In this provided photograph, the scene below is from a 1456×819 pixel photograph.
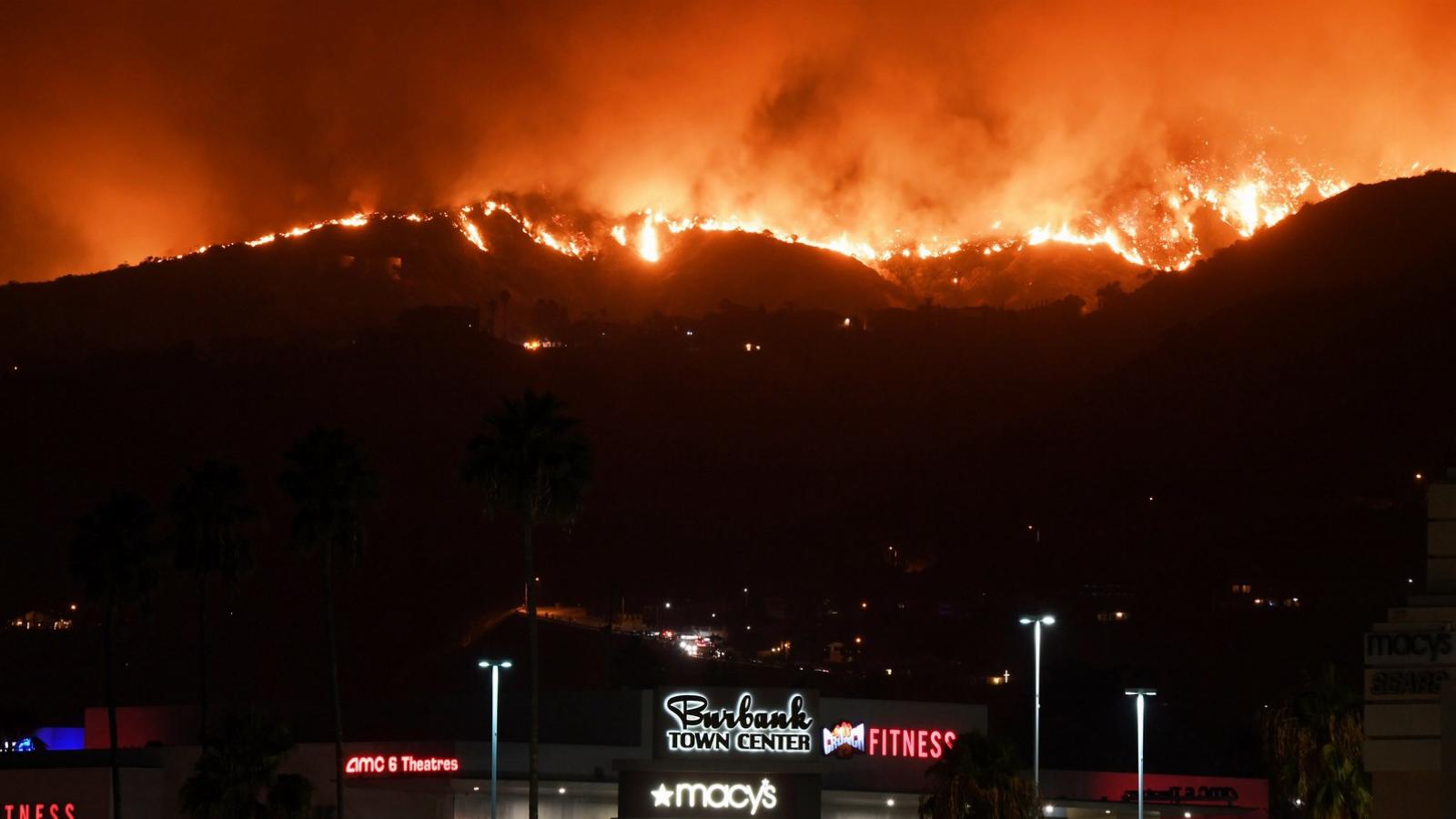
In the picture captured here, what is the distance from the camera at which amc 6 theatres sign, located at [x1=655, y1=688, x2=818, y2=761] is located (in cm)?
7125

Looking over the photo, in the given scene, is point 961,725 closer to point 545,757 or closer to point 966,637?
point 545,757

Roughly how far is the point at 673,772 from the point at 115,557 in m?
24.5

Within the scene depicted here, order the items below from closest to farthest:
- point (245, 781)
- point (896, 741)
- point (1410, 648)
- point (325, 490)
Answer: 1. point (1410, 648)
2. point (245, 781)
3. point (325, 490)
4. point (896, 741)

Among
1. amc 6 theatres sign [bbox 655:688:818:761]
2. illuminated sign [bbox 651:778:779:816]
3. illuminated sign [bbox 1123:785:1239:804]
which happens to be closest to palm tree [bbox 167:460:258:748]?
amc 6 theatres sign [bbox 655:688:818:761]

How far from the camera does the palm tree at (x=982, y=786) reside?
6022cm

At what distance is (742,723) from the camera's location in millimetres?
71250

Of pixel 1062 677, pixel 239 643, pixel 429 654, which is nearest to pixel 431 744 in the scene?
pixel 1062 677

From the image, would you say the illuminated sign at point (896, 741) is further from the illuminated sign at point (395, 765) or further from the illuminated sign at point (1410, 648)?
the illuminated sign at point (1410, 648)

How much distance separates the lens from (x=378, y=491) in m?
76.8

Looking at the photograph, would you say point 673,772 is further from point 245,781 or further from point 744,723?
point 245,781

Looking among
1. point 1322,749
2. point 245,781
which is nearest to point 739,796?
A: point 245,781

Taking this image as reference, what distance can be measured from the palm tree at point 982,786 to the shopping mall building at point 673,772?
10.6 m

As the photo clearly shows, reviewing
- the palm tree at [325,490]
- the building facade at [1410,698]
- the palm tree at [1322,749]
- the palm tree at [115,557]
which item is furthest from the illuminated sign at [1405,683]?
the palm tree at [115,557]

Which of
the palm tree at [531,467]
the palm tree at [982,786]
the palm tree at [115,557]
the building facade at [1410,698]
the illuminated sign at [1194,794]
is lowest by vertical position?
the illuminated sign at [1194,794]
